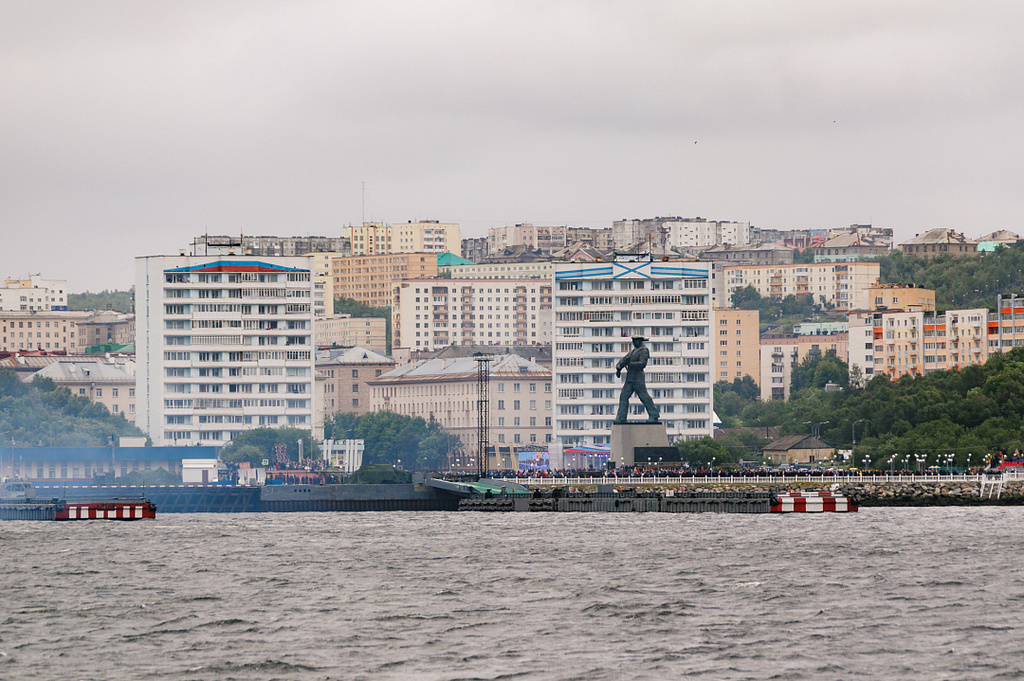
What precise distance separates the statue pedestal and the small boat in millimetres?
39207

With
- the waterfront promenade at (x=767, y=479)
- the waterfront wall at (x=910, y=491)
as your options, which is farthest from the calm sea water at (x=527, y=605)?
the waterfront promenade at (x=767, y=479)

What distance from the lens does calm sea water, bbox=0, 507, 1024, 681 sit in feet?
196

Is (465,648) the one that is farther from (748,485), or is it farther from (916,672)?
(748,485)

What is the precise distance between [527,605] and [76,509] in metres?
82.6

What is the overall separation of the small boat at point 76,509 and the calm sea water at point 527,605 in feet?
95.3

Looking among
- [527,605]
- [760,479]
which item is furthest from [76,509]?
[527,605]

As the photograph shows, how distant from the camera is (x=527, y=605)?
74.9 meters

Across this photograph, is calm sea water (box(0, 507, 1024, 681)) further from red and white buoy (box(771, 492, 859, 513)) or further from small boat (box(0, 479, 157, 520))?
small boat (box(0, 479, 157, 520))

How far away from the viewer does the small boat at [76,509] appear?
15062cm

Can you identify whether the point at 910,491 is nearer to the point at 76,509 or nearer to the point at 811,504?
the point at 811,504

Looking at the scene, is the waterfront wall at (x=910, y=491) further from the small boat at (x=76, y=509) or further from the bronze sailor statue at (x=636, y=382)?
the small boat at (x=76, y=509)

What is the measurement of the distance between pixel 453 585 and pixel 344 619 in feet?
40.6

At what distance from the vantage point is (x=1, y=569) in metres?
97.6

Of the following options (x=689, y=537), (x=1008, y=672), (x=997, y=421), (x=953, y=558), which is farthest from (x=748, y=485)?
(x=1008, y=672)
